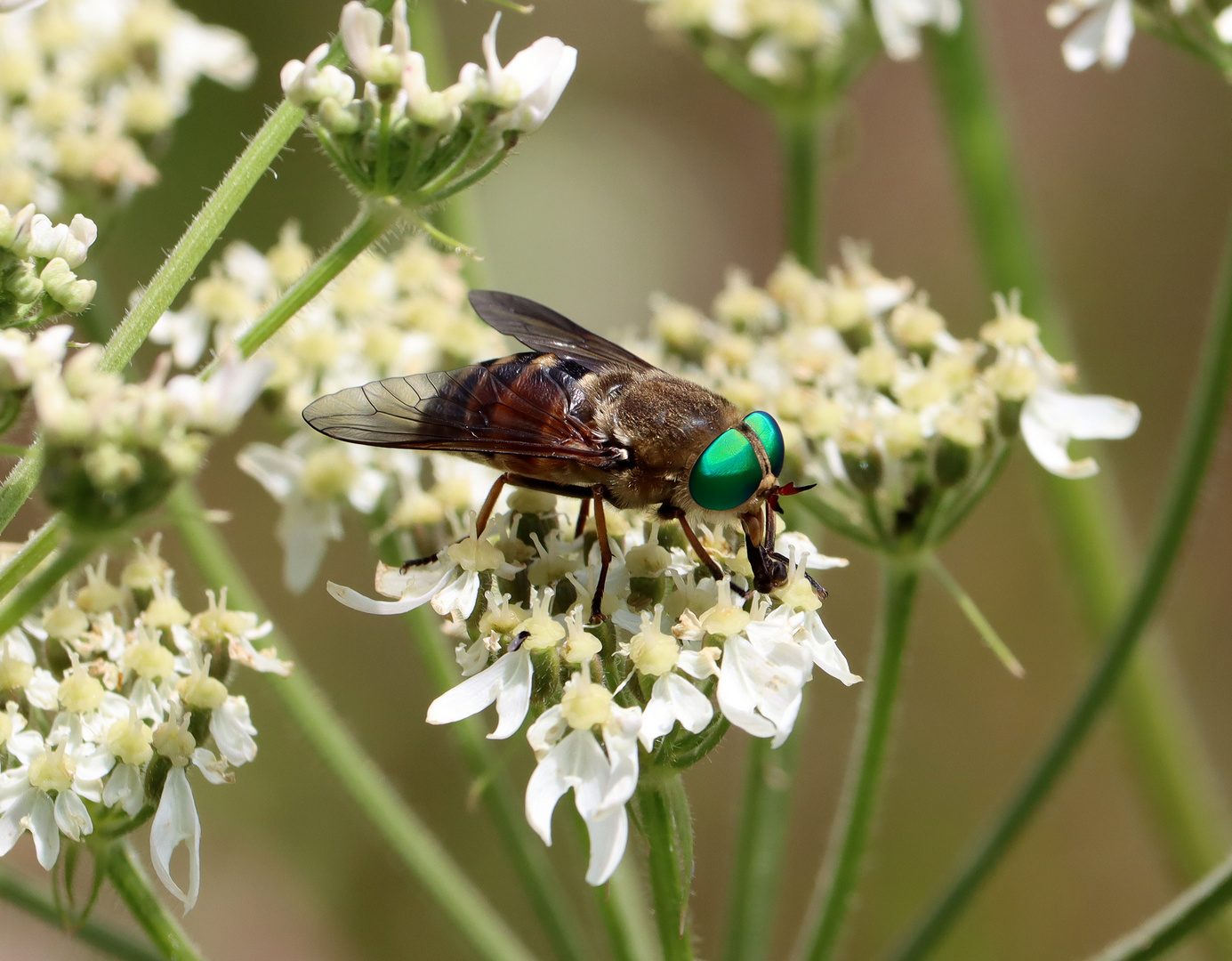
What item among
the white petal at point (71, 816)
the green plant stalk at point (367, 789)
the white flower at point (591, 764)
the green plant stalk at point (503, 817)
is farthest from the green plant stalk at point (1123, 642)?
the white petal at point (71, 816)

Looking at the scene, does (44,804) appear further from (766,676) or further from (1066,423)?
(1066,423)

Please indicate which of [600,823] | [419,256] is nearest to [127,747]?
[600,823]

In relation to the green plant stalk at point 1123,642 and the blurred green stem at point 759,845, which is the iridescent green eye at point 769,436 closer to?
the blurred green stem at point 759,845

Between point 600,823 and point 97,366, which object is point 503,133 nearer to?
point 97,366

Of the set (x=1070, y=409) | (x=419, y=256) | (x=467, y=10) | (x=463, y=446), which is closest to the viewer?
(x=463, y=446)

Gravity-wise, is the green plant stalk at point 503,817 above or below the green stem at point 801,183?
below

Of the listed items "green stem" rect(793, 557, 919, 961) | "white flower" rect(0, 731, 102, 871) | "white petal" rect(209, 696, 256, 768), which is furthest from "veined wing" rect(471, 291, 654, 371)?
"white flower" rect(0, 731, 102, 871)
